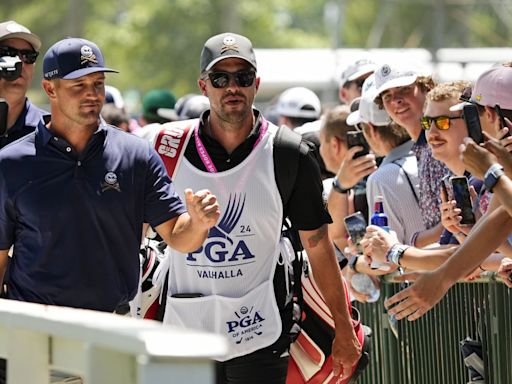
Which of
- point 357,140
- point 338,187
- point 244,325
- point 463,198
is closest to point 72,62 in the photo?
point 244,325

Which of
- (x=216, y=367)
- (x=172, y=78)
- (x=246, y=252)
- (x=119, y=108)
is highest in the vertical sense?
(x=172, y=78)

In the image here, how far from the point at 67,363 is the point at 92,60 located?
2.11m

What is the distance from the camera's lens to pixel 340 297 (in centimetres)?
683

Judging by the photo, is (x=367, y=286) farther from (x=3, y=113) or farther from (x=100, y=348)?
(x=100, y=348)

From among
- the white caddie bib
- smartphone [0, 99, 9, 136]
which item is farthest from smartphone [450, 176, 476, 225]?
smartphone [0, 99, 9, 136]

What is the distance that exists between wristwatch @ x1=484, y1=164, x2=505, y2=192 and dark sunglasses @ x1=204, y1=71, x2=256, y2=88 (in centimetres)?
166

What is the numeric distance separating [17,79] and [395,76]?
2.35 metres

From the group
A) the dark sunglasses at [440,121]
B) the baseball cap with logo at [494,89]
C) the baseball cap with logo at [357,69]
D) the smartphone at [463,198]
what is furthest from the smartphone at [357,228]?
the baseball cap with logo at [357,69]

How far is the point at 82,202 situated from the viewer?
20.0ft

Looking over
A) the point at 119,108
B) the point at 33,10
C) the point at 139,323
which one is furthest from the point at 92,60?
the point at 33,10

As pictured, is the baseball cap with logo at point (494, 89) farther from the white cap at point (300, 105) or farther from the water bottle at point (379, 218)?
the white cap at point (300, 105)

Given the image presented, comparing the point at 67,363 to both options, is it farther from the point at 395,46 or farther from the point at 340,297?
the point at 395,46

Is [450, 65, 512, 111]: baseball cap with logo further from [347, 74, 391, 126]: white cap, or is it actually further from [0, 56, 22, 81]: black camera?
[0, 56, 22, 81]: black camera

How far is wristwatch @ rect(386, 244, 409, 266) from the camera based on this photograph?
23.7 ft
